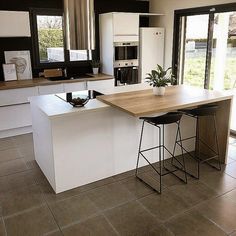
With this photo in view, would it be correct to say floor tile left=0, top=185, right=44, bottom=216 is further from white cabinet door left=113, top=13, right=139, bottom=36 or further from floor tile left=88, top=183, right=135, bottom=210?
white cabinet door left=113, top=13, right=139, bottom=36

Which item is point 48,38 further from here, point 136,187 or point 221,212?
point 221,212

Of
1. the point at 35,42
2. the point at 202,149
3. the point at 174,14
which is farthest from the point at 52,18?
the point at 202,149

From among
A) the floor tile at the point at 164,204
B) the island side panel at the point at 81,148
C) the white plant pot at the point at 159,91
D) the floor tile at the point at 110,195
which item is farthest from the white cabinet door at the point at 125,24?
the floor tile at the point at 164,204

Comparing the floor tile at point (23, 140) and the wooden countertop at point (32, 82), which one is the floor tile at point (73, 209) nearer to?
the floor tile at point (23, 140)

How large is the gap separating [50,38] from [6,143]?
2163mm

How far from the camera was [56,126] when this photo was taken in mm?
2740

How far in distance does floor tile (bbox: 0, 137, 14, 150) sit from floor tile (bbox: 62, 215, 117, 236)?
2.30m

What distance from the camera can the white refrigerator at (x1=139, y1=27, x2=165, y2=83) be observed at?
5.43m

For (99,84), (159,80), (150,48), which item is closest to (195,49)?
(150,48)

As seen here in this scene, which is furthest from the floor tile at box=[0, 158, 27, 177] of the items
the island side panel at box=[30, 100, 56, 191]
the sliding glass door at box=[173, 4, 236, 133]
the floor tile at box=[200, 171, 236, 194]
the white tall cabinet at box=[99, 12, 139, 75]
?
the sliding glass door at box=[173, 4, 236, 133]

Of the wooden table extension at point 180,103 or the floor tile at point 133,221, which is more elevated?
the wooden table extension at point 180,103

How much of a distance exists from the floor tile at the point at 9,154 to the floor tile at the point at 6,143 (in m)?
0.13

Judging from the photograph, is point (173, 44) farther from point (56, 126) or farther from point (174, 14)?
point (56, 126)

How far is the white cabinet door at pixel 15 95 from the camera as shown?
4.27 metres
